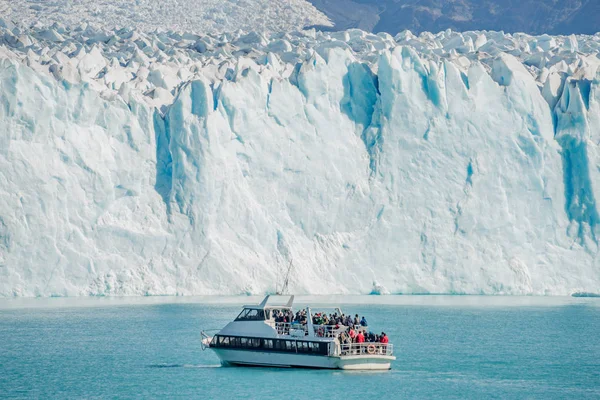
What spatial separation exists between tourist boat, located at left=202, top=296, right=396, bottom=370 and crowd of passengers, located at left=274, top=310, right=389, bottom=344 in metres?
0.09

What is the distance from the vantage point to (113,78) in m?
55.5

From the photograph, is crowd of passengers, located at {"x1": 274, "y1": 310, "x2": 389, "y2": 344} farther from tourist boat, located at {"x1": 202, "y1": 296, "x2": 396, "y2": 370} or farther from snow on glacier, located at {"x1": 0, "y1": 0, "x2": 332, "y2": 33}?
snow on glacier, located at {"x1": 0, "y1": 0, "x2": 332, "y2": 33}

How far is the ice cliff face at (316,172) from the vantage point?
5022 cm

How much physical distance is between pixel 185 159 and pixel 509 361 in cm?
1968

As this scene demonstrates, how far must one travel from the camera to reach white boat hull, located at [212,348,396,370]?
34156mm

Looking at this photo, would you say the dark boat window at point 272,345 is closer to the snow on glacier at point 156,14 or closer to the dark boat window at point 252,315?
the dark boat window at point 252,315

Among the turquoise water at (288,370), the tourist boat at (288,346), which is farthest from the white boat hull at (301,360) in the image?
the turquoise water at (288,370)

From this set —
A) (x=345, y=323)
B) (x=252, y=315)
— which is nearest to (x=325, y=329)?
(x=345, y=323)

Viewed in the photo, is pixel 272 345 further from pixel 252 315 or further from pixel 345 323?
pixel 345 323

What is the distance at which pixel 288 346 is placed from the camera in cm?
3475

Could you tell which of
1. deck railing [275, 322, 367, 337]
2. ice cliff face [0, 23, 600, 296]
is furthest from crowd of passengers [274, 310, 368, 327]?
ice cliff face [0, 23, 600, 296]

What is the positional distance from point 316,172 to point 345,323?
19.3 metres

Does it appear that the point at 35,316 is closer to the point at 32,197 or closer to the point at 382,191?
the point at 32,197

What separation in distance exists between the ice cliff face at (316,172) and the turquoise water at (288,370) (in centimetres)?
167
